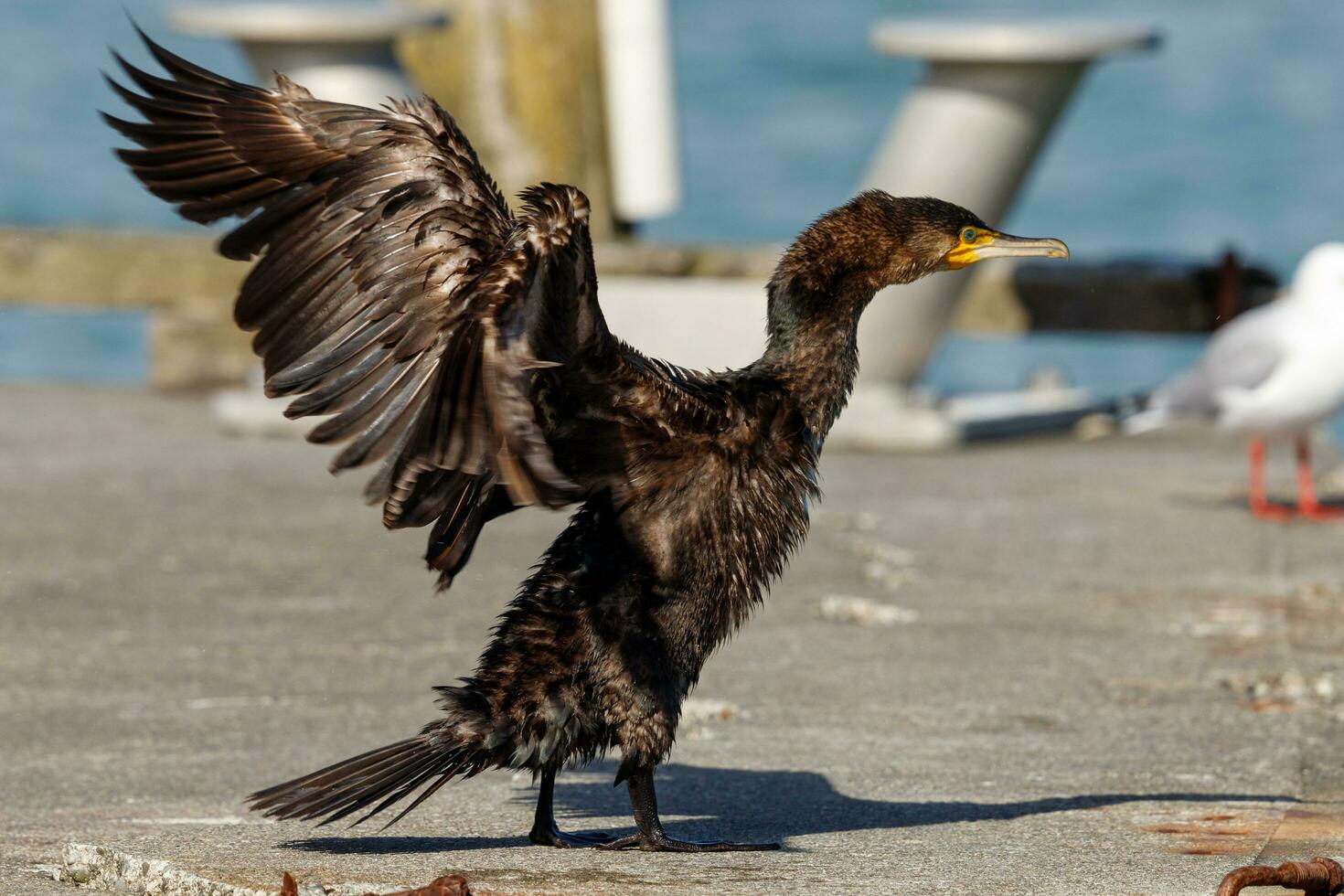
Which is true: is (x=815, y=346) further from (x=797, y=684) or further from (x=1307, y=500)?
(x=1307, y=500)

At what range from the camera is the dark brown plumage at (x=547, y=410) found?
14.0 ft

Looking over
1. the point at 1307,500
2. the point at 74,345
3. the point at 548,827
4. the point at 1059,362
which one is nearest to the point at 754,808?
the point at 548,827

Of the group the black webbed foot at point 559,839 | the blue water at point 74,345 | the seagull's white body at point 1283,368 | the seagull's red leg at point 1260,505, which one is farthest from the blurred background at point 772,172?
the black webbed foot at point 559,839

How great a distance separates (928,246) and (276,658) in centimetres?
262

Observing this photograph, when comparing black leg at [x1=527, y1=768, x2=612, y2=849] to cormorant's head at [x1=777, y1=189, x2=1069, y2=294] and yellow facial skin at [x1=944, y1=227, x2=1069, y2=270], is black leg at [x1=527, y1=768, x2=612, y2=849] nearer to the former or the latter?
cormorant's head at [x1=777, y1=189, x2=1069, y2=294]

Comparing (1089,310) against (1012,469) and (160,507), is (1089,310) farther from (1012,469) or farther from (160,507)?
(160,507)

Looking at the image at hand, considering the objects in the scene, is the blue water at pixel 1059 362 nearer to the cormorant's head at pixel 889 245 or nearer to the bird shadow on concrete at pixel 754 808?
the bird shadow on concrete at pixel 754 808

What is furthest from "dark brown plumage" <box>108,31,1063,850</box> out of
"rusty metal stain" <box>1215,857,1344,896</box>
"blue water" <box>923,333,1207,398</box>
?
"blue water" <box>923,333,1207,398</box>

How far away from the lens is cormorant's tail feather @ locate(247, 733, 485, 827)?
4.25 metres

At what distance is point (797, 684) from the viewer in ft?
20.3

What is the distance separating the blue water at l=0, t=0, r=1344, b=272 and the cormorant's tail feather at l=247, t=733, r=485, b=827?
1900 centimetres

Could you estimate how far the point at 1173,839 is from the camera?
15.0ft

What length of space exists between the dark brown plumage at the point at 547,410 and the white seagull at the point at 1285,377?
4365mm

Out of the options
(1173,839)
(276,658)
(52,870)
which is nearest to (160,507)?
(276,658)
